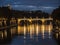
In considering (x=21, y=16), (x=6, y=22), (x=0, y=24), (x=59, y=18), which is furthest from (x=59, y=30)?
(x=21, y=16)

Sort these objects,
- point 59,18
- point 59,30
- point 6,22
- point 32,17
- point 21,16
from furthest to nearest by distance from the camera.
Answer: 1. point 32,17
2. point 21,16
3. point 6,22
4. point 59,18
5. point 59,30

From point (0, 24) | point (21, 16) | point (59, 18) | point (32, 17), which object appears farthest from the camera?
point (32, 17)

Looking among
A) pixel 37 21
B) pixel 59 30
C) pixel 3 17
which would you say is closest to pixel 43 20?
pixel 37 21

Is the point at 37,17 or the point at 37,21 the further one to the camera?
the point at 37,21

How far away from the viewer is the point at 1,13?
89938 mm

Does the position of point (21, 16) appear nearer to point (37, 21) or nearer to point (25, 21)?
point (25, 21)

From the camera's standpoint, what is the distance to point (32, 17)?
536 ft

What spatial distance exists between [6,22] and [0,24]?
23.2 ft

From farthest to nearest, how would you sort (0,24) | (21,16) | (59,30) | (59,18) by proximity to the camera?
1. (21,16)
2. (0,24)
3. (59,18)
4. (59,30)

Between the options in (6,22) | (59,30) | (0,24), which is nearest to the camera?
(59,30)

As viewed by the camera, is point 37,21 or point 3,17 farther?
point 37,21

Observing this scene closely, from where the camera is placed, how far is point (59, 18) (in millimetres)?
68000

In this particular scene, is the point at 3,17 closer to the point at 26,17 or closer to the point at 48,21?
the point at 26,17

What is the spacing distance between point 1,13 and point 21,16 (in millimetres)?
62261
